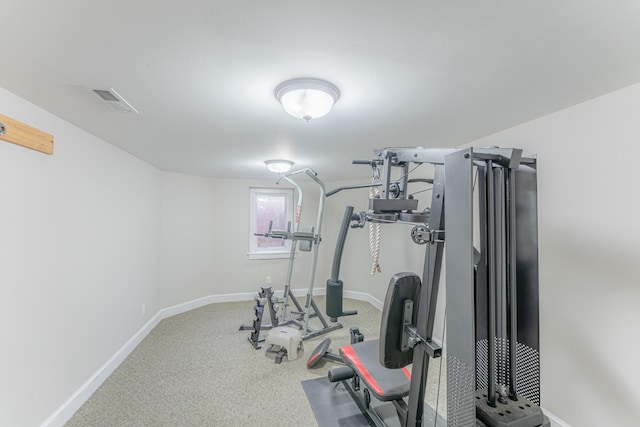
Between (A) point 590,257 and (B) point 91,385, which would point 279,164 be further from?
(A) point 590,257

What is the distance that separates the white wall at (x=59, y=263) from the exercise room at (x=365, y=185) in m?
0.02

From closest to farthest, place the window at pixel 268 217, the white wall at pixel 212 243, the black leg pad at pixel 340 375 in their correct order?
the black leg pad at pixel 340 375 < the white wall at pixel 212 243 < the window at pixel 268 217

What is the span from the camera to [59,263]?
6.40 ft

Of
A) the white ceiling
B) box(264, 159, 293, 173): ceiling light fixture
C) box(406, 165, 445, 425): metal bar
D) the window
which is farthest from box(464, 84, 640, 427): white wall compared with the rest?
the window

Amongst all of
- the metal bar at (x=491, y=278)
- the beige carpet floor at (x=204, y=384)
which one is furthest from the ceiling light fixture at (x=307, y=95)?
the beige carpet floor at (x=204, y=384)

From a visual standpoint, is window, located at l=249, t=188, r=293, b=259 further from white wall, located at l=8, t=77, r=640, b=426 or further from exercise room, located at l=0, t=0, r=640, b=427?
white wall, located at l=8, t=77, r=640, b=426

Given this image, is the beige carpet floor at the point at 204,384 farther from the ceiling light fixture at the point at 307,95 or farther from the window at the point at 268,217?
the ceiling light fixture at the point at 307,95

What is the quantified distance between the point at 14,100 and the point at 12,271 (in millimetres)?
996

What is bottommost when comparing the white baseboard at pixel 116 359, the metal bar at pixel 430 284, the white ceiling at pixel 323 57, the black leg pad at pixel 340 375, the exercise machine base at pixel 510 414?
the white baseboard at pixel 116 359

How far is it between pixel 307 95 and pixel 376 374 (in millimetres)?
1887

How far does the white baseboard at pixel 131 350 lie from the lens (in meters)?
1.89

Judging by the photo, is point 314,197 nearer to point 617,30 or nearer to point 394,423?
point 394,423

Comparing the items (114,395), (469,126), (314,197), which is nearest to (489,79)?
(469,126)

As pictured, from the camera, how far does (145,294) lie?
3.41 metres
